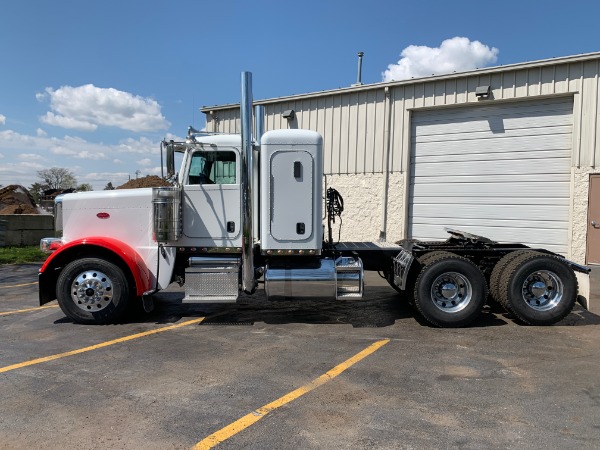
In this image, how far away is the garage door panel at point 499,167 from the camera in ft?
39.5

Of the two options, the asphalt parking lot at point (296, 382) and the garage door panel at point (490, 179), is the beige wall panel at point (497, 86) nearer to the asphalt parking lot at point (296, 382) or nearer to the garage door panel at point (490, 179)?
the garage door panel at point (490, 179)

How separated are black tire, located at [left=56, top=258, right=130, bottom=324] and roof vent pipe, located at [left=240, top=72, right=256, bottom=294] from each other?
5.48 ft

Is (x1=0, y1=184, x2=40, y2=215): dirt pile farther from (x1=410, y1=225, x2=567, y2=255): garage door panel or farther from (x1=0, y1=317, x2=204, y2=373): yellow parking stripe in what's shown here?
(x1=0, y1=317, x2=204, y2=373): yellow parking stripe

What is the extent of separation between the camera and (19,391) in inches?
163

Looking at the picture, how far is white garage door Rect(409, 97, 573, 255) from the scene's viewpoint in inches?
473

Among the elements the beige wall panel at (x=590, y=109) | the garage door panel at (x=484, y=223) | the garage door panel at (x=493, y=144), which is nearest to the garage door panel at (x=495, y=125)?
the garage door panel at (x=493, y=144)

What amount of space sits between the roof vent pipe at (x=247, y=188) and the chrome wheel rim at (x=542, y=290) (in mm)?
3813

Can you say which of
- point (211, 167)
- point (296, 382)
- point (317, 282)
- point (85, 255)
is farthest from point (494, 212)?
point (85, 255)

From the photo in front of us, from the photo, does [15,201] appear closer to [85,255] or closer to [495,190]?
[85,255]

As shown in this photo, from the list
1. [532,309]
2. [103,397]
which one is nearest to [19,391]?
[103,397]

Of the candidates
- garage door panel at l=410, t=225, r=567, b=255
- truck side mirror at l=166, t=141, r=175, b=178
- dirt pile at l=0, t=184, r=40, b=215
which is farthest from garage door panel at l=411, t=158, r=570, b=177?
dirt pile at l=0, t=184, r=40, b=215

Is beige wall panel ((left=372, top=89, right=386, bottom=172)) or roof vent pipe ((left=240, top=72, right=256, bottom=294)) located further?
beige wall panel ((left=372, top=89, right=386, bottom=172))

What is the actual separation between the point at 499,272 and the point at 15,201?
32785 mm

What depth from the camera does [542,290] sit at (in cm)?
642
